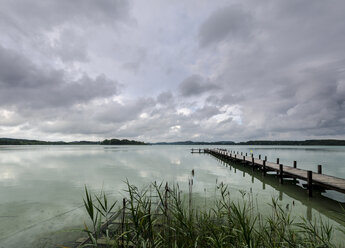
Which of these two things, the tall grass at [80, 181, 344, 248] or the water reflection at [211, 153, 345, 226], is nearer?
the tall grass at [80, 181, 344, 248]

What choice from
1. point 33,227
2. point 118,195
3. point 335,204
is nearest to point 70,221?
point 33,227

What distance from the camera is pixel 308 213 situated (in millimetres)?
8516

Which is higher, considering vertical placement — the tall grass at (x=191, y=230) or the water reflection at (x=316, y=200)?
the tall grass at (x=191, y=230)

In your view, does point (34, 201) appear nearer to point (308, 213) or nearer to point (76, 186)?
point (76, 186)

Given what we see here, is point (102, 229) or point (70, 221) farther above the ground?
point (102, 229)

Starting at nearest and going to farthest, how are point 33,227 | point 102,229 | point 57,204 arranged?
point 102,229
point 33,227
point 57,204

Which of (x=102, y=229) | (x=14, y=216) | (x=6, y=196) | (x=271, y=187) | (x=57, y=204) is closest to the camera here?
(x=102, y=229)

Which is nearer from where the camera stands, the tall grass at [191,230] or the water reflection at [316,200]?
the tall grass at [191,230]

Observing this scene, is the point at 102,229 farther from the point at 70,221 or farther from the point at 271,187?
the point at 271,187

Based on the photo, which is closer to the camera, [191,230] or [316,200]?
[191,230]

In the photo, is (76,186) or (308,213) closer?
(308,213)

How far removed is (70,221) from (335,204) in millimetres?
13581

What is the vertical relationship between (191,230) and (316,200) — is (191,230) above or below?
above

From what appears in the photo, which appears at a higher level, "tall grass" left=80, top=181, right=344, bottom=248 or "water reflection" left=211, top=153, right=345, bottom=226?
"tall grass" left=80, top=181, right=344, bottom=248
